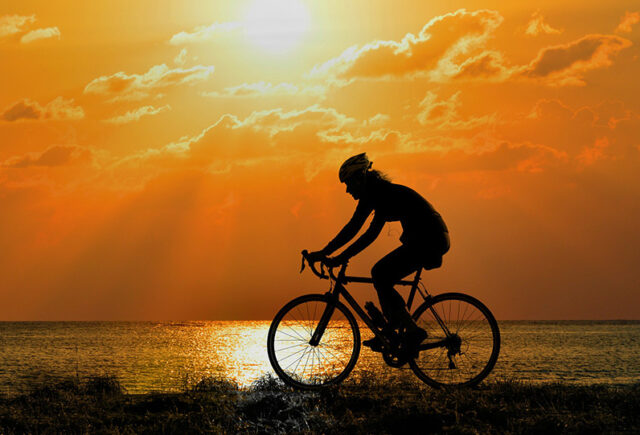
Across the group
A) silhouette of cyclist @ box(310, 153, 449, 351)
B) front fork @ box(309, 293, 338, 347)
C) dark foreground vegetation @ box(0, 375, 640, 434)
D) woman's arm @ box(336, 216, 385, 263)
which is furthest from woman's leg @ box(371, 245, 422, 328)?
dark foreground vegetation @ box(0, 375, 640, 434)

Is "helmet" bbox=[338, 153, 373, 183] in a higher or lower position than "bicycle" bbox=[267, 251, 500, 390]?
higher

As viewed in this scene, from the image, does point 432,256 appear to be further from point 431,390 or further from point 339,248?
point 431,390

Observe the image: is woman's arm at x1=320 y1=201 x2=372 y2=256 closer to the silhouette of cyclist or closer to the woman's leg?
the silhouette of cyclist

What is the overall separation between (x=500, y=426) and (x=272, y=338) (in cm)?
292

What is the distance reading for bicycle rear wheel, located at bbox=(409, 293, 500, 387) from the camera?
7.69 m

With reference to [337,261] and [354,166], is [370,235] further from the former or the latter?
[354,166]

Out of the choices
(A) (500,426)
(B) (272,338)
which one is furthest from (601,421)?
(B) (272,338)

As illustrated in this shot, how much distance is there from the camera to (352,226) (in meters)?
7.35

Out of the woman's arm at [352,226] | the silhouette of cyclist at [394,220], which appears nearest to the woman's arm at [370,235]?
the silhouette of cyclist at [394,220]

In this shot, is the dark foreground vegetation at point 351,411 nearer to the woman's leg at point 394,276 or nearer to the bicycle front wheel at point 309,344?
the bicycle front wheel at point 309,344

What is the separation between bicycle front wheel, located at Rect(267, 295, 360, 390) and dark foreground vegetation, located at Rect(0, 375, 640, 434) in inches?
9.8

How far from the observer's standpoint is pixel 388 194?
7.32 metres

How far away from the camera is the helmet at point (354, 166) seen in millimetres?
7316

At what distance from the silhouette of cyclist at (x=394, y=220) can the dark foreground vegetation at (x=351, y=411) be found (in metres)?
0.97
